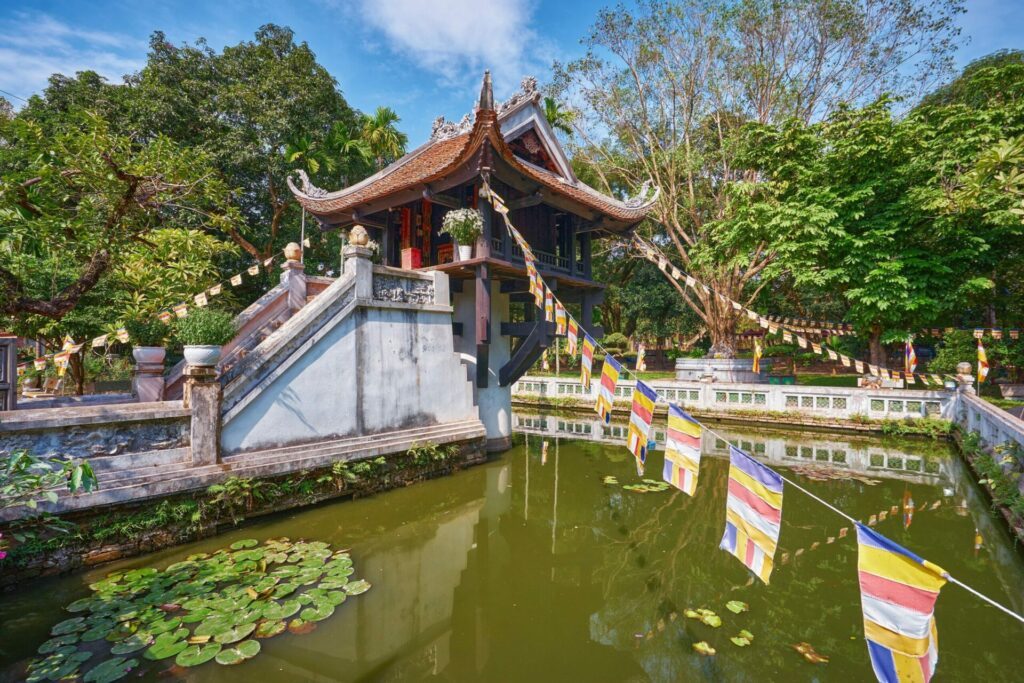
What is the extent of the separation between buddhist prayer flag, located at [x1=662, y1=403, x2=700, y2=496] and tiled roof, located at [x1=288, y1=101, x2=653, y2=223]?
17.2 ft

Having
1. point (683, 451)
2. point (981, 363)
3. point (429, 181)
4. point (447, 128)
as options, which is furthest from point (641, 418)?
point (981, 363)

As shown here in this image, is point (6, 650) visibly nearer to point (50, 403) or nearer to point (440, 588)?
point (440, 588)

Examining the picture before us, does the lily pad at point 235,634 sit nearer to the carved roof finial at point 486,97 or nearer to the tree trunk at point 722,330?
the carved roof finial at point 486,97

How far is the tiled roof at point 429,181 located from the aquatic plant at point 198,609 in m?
6.20

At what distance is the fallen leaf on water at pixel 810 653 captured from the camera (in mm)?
3305

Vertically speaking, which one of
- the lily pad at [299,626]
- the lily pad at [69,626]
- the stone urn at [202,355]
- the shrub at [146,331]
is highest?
the shrub at [146,331]

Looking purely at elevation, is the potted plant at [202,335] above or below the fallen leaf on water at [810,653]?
above

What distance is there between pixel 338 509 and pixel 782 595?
213 inches

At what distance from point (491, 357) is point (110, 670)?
7125mm

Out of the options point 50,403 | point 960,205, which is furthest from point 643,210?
point 50,403

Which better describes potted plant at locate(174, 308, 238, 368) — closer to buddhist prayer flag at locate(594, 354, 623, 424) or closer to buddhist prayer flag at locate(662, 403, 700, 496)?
buddhist prayer flag at locate(594, 354, 623, 424)

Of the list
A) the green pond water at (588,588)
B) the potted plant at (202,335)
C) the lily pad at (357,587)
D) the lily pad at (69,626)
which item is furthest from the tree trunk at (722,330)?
the lily pad at (69,626)

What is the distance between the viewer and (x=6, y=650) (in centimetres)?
328

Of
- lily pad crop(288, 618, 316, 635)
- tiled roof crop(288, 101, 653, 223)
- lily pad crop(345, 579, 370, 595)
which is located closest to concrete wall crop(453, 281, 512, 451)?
tiled roof crop(288, 101, 653, 223)
